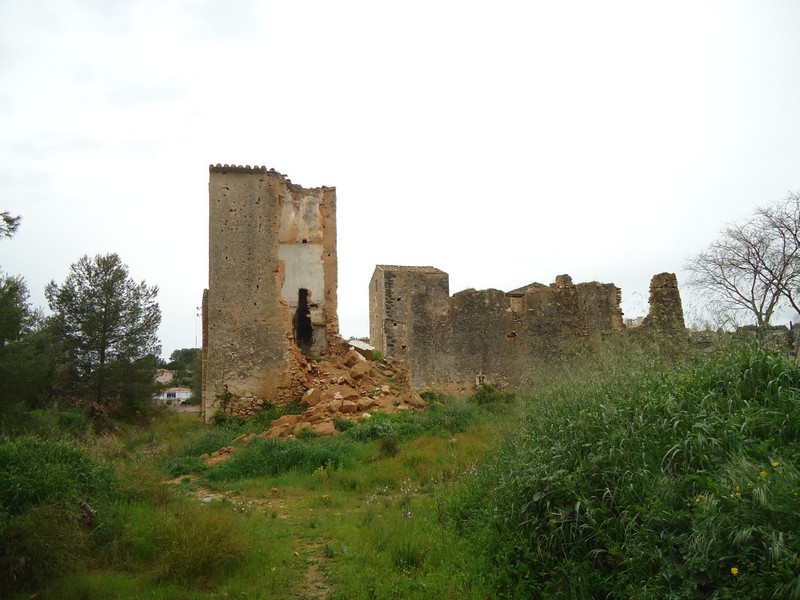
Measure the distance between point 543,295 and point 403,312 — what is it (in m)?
4.79

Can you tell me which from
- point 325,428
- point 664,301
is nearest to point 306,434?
point 325,428

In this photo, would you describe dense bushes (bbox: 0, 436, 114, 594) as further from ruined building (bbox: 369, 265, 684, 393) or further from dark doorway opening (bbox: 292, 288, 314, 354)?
ruined building (bbox: 369, 265, 684, 393)

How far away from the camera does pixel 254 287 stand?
16016 millimetres

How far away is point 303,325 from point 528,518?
43.0ft

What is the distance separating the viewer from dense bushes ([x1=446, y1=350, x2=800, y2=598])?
142 inches

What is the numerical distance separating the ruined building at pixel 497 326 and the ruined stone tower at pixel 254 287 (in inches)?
158

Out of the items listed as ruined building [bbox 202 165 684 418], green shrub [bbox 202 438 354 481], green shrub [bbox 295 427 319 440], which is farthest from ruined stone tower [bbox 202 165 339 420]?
green shrub [bbox 202 438 354 481]

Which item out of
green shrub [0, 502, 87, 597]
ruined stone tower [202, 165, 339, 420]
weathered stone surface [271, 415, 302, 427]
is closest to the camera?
green shrub [0, 502, 87, 597]

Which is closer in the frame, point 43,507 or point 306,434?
point 43,507

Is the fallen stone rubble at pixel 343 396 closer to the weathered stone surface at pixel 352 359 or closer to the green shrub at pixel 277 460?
the weathered stone surface at pixel 352 359

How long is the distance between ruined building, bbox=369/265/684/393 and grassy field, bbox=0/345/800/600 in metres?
11.0

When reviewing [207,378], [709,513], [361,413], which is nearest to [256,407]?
[207,378]

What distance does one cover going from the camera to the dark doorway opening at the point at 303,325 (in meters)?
16.8

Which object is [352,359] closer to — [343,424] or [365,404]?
[365,404]
